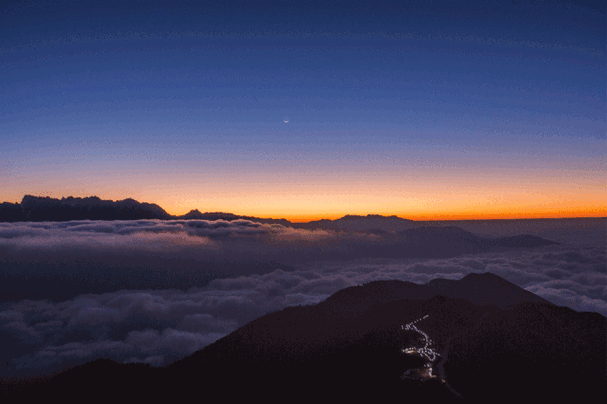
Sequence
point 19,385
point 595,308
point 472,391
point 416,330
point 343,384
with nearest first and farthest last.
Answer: point 472,391
point 343,384
point 416,330
point 595,308
point 19,385

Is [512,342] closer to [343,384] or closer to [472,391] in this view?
[472,391]

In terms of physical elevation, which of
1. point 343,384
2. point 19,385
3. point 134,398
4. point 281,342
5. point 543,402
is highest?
point 543,402

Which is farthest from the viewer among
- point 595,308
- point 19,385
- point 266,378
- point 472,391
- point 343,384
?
point 19,385

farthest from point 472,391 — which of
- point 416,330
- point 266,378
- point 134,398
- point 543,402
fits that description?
point 134,398

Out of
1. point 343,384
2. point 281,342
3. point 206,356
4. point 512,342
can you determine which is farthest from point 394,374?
point 206,356

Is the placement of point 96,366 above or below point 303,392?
below

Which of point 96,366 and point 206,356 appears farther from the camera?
point 96,366
